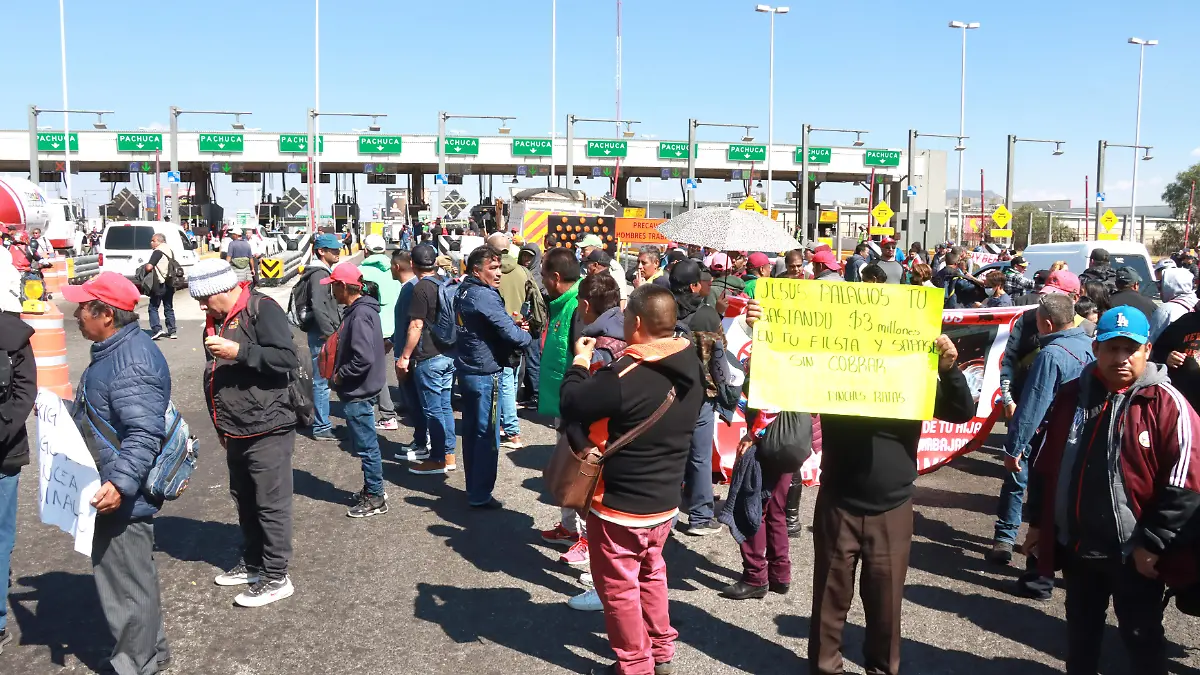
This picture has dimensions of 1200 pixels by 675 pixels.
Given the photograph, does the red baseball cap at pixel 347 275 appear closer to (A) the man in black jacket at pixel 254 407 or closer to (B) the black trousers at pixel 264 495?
(A) the man in black jacket at pixel 254 407

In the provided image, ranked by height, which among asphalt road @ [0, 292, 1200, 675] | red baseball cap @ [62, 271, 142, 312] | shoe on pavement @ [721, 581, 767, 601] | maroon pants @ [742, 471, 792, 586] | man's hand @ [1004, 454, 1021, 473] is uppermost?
red baseball cap @ [62, 271, 142, 312]

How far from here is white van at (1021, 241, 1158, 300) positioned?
52.6ft

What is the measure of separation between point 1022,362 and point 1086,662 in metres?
2.87

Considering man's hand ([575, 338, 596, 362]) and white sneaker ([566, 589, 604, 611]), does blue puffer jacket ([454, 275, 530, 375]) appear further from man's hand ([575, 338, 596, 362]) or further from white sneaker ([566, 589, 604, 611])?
man's hand ([575, 338, 596, 362])

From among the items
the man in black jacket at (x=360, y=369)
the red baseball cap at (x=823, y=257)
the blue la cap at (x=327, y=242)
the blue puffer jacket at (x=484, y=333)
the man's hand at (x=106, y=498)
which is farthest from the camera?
the red baseball cap at (x=823, y=257)

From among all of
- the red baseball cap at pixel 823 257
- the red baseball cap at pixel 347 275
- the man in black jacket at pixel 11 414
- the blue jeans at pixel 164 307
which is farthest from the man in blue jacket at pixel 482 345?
the blue jeans at pixel 164 307

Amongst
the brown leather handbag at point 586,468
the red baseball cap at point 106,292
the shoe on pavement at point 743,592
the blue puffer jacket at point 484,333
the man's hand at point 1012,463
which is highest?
the red baseball cap at point 106,292

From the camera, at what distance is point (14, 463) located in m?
4.50

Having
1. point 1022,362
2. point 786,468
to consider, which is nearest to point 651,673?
point 786,468

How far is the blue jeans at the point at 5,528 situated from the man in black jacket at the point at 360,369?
2262 millimetres

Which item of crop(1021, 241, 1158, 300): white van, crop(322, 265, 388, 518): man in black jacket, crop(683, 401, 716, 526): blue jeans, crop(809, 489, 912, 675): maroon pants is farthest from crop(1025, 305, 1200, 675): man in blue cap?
crop(1021, 241, 1158, 300): white van

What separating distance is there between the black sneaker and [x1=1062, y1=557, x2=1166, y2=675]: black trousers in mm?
4691

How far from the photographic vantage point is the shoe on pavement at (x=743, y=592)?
5273 mm

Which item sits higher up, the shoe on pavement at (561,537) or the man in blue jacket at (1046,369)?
the man in blue jacket at (1046,369)
